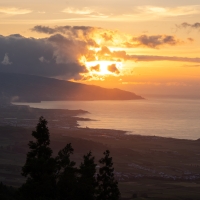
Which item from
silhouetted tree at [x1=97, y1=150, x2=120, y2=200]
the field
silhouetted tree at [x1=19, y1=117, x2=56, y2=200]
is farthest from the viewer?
the field

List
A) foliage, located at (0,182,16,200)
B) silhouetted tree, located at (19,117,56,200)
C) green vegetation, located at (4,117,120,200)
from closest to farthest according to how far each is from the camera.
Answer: silhouetted tree, located at (19,117,56,200)
green vegetation, located at (4,117,120,200)
foliage, located at (0,182,16,200)

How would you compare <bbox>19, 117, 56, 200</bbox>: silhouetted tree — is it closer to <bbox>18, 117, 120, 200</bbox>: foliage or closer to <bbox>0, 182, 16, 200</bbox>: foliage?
<bbox>18, 117, 120, 200</bbox>: foliage

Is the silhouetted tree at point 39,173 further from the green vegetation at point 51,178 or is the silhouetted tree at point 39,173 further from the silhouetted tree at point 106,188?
the silhouetted tree at point 106,188

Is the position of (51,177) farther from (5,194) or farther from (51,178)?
(5,194)

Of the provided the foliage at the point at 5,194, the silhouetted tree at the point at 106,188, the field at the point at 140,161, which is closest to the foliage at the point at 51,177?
the silhouetted tree at the point at 106,188

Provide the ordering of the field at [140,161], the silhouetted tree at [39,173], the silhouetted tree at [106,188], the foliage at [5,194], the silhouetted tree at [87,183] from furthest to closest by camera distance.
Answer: the field at [140,161], the foliage at [5,194], the silhouetted tree at [106,188], the silhouetted tree at [87,183], the silhouetted tree at [39,173]

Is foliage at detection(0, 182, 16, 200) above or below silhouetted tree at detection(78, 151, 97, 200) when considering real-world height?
below

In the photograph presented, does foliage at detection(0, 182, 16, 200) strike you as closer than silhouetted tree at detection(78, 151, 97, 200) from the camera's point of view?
No

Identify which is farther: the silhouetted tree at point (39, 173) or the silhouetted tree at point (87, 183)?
the silhouetted tree at point (87, 183)

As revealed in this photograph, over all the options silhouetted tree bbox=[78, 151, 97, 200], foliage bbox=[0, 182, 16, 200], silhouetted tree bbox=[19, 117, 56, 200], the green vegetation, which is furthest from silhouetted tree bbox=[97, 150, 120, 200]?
foliage bbox=[0, 182, 16, 200]

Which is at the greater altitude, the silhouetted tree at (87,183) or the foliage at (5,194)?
the silhouetted tree at (87,183)
